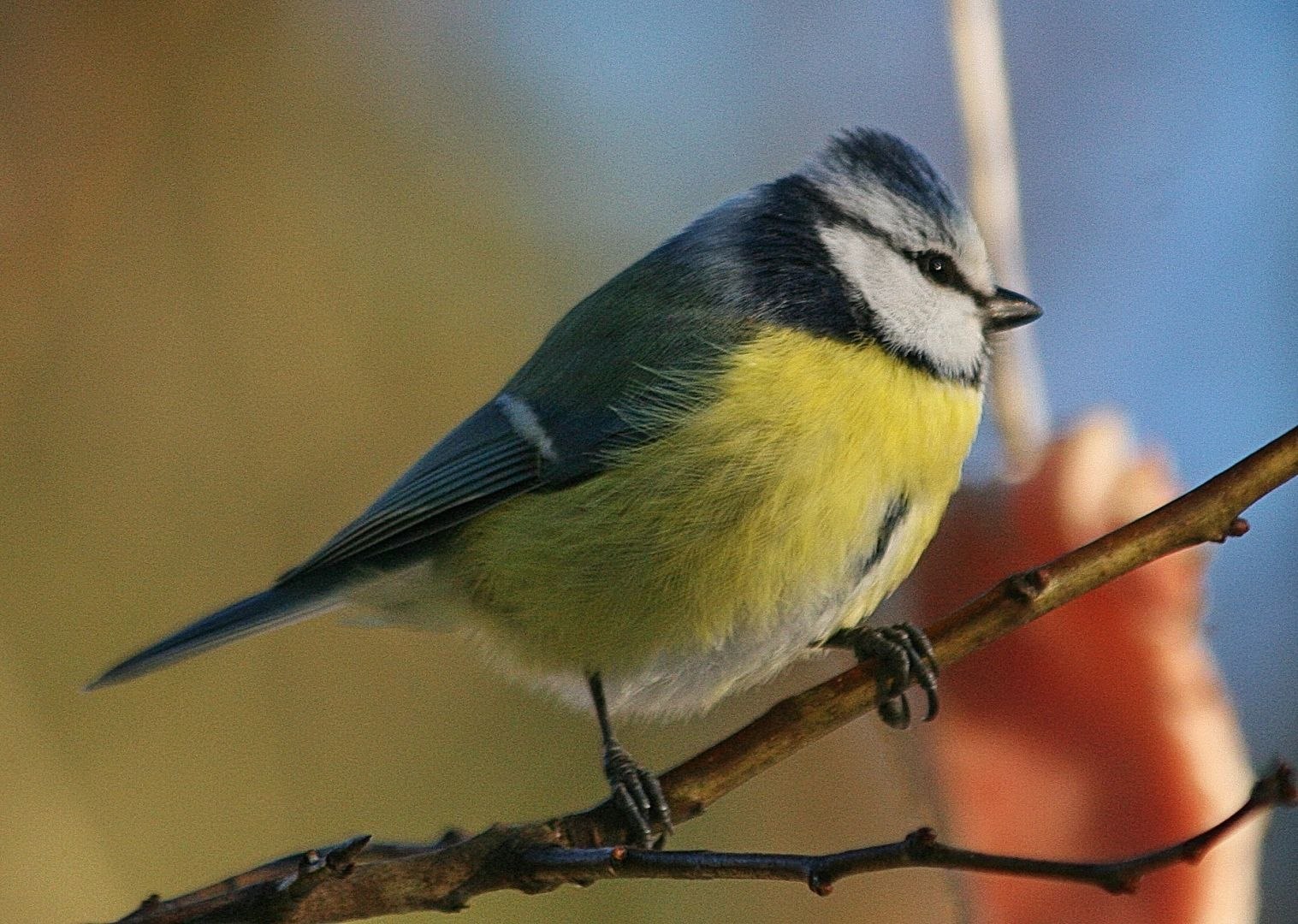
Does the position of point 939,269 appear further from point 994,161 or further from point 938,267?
point 994,161

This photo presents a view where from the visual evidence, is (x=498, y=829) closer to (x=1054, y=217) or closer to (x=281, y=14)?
(x=1054, y=217)

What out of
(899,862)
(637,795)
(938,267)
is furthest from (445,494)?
(899,862)

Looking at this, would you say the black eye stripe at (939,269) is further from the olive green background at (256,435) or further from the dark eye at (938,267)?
the olive green background at (256,435)

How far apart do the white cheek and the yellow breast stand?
0.10ft

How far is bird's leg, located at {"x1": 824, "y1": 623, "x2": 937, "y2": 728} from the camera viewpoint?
85cm

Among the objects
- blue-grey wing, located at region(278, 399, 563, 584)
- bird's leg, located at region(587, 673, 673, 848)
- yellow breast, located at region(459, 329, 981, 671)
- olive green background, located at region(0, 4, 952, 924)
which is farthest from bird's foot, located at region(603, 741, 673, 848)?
olive green background, located at region(0, 4, 952, 924)

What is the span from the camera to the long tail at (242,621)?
1115 mm

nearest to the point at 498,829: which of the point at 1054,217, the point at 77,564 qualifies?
the point at 77,564

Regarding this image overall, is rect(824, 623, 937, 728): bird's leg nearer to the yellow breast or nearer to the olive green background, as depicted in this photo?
the yellow breast

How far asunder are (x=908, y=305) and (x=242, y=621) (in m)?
0.62

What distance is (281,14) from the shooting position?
215 centimetres

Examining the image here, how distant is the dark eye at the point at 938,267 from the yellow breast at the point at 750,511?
0.33ft

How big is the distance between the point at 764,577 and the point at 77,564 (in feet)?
3.99

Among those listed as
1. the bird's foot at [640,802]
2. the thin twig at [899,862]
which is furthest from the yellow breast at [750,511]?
the thin twig at [899,862]
